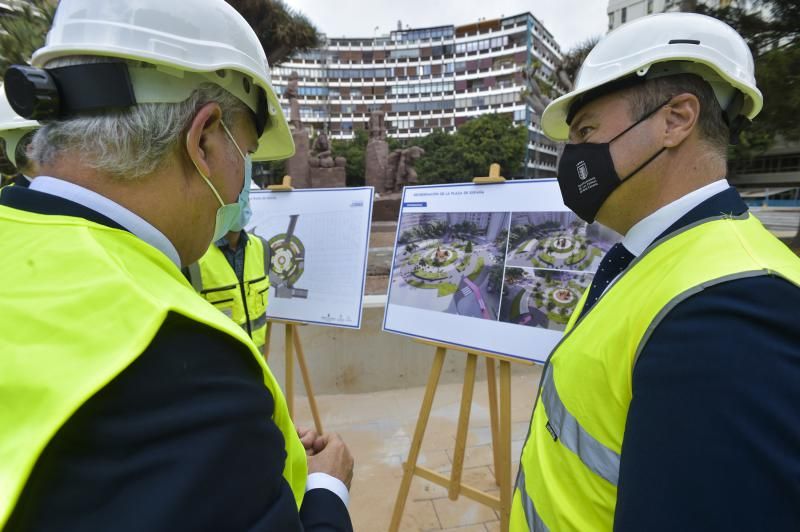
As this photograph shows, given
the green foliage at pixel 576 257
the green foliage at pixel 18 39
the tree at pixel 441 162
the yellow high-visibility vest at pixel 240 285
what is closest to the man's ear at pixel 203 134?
the yellow high-visibility vest at pixel 240 285

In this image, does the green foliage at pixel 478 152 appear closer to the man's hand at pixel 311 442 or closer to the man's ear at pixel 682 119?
the man's ear at pixel 682 119

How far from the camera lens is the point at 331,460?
1.04 metres

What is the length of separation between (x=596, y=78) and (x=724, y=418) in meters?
0.98

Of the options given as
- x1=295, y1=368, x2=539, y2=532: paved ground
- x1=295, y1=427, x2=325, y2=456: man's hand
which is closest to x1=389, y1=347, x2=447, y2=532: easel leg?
x1=295, y1=368, x2=539, y2=532: paved ground

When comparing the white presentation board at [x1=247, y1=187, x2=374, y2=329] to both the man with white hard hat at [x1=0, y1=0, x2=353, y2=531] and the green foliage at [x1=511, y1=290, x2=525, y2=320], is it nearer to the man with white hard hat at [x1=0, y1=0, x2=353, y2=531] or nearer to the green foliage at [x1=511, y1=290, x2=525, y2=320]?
the green foliage at [x1=511, y1=290, x2=525, y2=320]

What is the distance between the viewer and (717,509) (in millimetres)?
671

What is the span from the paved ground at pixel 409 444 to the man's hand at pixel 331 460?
1514 mm

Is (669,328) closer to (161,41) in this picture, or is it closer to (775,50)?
(161,41)

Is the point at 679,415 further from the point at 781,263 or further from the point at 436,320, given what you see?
the point at 436,320

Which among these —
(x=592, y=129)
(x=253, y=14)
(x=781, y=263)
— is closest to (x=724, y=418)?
(x=781, y=263)

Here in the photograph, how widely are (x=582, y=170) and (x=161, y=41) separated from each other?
1.14 metres

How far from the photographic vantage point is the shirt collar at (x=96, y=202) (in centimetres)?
72

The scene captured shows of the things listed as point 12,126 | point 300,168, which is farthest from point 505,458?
point 300,168

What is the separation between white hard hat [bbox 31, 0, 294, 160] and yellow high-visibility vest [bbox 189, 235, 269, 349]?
1383 mm
